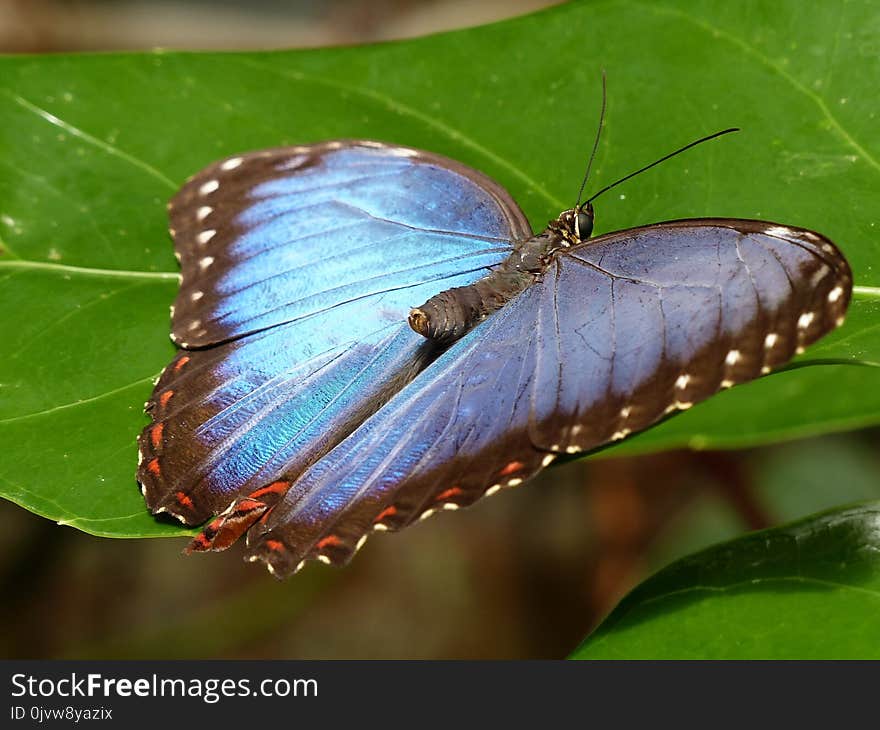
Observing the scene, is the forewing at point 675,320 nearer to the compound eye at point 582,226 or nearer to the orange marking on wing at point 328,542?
the compound eye at point 582,226

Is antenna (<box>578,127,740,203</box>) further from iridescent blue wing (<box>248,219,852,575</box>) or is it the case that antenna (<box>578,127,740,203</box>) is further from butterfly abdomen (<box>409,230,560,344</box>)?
iridescent blue wing (<box>248,219,852,575</box>)

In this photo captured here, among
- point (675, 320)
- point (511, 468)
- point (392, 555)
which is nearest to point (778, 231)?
point (675, 320)

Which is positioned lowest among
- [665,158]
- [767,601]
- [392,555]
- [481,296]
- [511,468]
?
[392,555]

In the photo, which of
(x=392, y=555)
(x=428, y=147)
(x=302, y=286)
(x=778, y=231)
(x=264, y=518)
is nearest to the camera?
(x=778, y=231)

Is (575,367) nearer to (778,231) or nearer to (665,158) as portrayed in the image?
(778,231)

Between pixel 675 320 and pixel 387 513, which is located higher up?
pixel 675 320

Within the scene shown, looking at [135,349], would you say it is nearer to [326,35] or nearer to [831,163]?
[831,163]

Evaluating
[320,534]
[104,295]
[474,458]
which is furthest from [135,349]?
[474,458]
